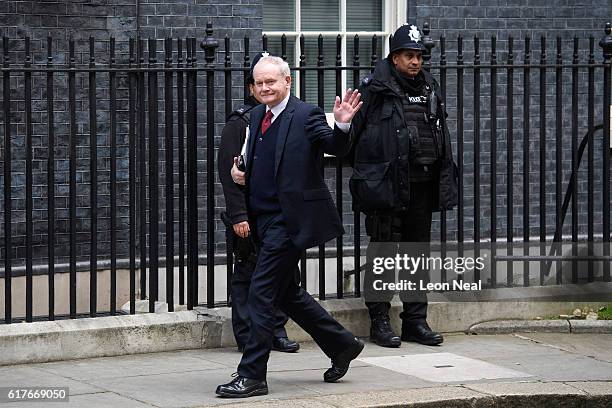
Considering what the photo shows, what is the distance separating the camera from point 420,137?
28.8 feet

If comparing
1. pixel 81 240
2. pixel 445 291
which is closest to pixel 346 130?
pixel 445 291

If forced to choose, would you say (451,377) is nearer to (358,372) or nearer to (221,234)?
(358,372)

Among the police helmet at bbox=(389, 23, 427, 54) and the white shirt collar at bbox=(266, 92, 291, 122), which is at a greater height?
the police helmet at bbox=(389, 23, 427, 54)

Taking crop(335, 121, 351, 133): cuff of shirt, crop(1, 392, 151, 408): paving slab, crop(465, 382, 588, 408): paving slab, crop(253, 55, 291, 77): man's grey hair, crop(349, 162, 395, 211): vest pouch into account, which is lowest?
crop(465, 382, 588, 408): paving slab

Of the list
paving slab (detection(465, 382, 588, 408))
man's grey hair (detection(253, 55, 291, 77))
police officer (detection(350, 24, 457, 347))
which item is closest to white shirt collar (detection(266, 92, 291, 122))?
man's grey hair (detection(253, 55, 291, 77))

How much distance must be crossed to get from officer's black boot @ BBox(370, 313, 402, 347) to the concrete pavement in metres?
0.07

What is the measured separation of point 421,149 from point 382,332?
1208 mm

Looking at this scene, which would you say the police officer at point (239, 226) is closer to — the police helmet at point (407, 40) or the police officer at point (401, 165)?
the police officer at point (401, 165)

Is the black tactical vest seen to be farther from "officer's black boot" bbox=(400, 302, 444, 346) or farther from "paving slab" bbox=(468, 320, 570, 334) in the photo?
"paving slab" bbox=(468, 320, 570, 334)

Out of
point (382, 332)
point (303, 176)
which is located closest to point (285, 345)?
point (382, 332)

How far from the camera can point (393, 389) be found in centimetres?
755

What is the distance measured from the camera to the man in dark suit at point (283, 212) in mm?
7301

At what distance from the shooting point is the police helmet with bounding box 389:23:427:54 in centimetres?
865

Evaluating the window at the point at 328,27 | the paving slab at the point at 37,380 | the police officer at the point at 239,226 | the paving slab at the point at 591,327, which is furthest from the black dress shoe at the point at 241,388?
the window at the point at 328,27
